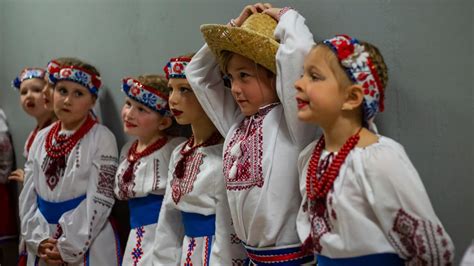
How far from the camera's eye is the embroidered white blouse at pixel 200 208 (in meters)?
2.18

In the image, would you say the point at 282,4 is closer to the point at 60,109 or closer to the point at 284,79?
the point at 284,79

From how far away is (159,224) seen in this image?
246cm

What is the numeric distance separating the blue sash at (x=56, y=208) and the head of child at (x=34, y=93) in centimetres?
66

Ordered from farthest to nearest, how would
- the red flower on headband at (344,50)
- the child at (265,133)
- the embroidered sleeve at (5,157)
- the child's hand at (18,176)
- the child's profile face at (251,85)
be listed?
the embroidered sleeve at (5,157), the child's hand at (18,176), the child's profile face at (251,85), the child at (265,133), the red flower on headband at (344,50)

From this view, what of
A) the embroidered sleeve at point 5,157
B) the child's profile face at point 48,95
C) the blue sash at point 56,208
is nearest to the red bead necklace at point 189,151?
the blue sash at point 56,208

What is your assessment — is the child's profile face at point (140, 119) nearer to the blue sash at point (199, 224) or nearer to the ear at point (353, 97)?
the blue sash at point (199, 224)

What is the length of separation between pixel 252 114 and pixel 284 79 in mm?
218

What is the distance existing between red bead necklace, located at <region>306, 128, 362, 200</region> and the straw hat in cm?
37

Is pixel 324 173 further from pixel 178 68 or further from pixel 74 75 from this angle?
pixel 74 75

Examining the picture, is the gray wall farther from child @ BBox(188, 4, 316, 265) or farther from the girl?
the girl

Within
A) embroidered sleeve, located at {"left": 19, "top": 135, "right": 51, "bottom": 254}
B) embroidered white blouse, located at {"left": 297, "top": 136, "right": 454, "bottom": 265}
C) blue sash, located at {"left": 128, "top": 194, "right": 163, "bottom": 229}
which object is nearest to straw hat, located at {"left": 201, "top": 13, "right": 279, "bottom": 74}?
embroidered white blouse, located at {"left": 297, "top": 136, "right": 454, "bottom": 265}

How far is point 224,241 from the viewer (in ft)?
7.12

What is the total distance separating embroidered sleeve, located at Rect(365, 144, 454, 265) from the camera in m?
1.54

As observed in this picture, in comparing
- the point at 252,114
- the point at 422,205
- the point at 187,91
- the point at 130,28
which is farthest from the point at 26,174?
the point at 422,205
